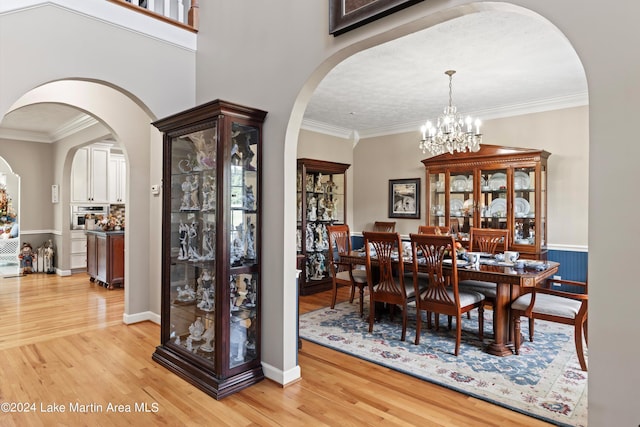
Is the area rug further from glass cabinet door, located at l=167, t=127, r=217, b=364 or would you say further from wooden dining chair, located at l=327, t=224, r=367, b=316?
glass cabinet door, located at l=167, t=127, r=217, b=364

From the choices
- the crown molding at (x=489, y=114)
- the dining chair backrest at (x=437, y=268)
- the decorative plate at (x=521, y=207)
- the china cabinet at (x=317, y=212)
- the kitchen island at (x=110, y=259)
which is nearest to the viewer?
the dining chair backrest at (x=437, y=268)

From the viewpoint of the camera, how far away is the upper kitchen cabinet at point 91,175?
746 cm

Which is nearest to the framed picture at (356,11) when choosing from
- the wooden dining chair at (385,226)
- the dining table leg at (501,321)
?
the dining table leg at (501,321)

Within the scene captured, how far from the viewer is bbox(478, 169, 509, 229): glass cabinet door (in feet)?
16.6

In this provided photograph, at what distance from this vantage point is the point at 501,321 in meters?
3.38

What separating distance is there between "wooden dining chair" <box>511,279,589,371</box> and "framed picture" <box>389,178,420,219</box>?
9.75ft

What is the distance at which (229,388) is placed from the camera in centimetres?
261

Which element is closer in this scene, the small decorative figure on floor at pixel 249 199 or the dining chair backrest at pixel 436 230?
the small decorative figure on floor at pixel 249 199

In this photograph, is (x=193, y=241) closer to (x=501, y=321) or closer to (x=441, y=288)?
(x=441, y=288)

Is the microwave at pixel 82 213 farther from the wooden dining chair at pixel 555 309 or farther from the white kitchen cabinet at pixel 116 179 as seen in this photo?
the wooden dining chair at pixel 555 309

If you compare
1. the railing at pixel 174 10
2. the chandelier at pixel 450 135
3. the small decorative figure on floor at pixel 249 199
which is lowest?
the small decorative figure on floor at pixel 249 199

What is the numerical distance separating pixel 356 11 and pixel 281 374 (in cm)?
248

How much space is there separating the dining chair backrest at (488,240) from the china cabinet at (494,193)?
18.1 inches

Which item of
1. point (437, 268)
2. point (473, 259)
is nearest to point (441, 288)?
point (437, 268)
